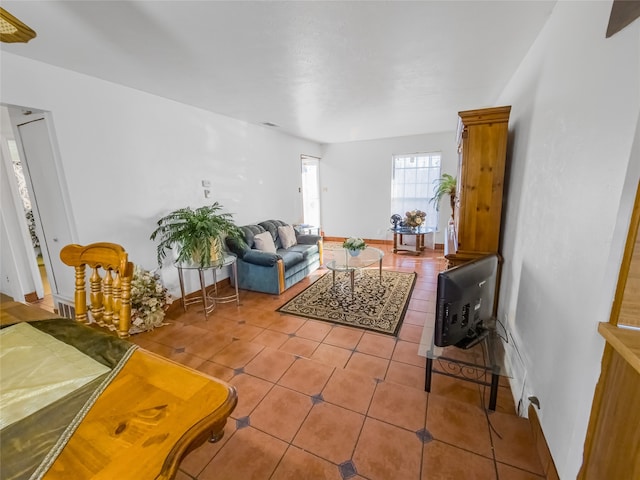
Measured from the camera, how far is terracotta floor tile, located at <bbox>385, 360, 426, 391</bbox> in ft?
6.50

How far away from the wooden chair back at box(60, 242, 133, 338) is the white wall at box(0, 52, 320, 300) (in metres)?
1.54

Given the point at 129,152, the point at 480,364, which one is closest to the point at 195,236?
the point at 129,152

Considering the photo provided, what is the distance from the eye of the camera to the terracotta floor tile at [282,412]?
1.62m

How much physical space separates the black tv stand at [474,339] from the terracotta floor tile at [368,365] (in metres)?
0.66

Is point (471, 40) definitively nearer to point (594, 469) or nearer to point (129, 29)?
point (129, 29)

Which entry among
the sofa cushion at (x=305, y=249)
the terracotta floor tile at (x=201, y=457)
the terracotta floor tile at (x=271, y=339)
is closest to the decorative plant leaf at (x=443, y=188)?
the sofa cushion at (x=305, y=249)

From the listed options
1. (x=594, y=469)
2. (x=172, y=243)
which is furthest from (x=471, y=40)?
(x=172, y=243)

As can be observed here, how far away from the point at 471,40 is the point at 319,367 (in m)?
2.69

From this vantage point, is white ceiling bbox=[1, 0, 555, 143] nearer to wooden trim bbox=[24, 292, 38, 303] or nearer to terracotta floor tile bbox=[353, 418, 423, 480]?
terracotta floor tile bbox=[353, 418, 423, 480]

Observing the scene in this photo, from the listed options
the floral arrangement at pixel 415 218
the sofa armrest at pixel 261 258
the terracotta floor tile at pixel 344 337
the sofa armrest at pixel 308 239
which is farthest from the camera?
the floral arrangement at pixel 415 218

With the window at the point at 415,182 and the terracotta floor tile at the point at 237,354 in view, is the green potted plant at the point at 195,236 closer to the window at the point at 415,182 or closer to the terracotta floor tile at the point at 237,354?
the terracotta floor tile at the point at 237,354

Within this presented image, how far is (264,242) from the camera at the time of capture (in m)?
3.94

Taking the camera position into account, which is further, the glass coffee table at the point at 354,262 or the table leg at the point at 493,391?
the glass coffee table at the point at 354,262

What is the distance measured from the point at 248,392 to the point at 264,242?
7.57ft
